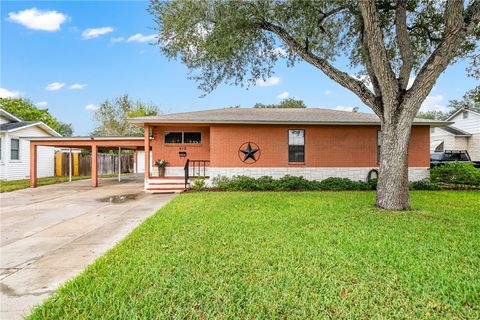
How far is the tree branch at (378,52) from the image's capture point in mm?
6852

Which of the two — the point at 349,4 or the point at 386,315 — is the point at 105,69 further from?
the point at 386,315

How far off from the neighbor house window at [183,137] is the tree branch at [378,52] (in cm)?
895

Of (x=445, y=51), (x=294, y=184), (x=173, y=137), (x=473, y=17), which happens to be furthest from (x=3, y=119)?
(x=473, y=17)

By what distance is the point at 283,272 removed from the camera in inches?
130

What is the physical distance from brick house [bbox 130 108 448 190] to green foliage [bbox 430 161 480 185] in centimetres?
59

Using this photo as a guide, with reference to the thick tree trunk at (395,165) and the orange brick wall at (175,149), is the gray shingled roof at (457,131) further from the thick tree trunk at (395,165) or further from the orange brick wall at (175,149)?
the orange brick wall at (175,149)

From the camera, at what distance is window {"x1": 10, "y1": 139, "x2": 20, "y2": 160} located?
17.5 meters

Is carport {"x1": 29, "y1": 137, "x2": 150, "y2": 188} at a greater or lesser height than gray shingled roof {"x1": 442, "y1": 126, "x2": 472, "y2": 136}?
lesser

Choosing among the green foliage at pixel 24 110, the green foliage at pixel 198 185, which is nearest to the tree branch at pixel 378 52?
the green foliage at pixel 198 185

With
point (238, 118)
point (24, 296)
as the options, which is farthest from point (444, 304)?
point (238, 118)

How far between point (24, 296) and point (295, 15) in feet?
31.3

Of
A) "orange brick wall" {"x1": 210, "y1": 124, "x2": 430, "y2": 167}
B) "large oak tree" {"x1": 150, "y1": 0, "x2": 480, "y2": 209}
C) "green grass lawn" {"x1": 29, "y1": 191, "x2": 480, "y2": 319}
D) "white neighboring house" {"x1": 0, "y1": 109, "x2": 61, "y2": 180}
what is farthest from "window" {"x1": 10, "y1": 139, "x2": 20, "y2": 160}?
"green grass lawn" {"x1": 29, "y1": 191, "x2": 480, "y2": 319}

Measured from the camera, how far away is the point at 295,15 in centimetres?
905

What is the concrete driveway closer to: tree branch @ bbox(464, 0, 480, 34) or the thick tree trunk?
the thick tree trunk
